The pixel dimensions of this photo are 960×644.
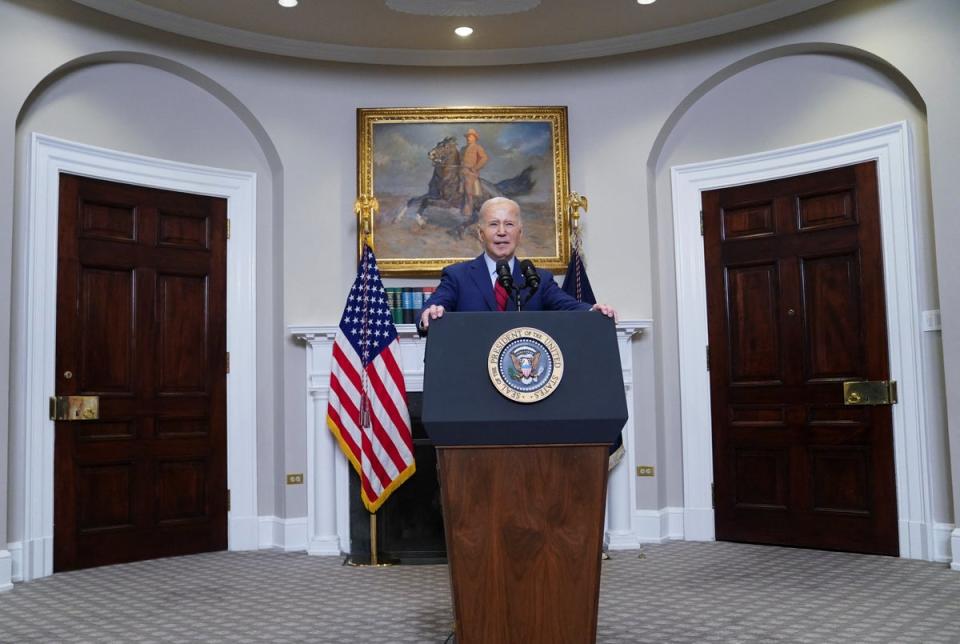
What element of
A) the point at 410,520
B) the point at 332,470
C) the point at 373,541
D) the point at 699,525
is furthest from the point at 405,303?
the point at 699,525

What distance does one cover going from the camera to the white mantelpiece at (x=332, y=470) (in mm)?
6078

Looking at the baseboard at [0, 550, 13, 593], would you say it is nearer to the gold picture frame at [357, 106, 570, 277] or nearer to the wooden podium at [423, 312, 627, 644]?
the gold picture frame at [357, 106, 570, 277]

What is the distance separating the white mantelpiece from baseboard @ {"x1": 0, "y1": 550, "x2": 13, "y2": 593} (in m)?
1.83

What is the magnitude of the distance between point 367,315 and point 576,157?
2.08m

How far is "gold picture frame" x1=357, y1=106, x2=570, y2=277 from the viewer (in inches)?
257

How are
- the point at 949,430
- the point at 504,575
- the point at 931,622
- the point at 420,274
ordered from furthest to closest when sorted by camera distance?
the point at 420,274 → the point at 949,430 → the point at 931,622 → the point at 504,575

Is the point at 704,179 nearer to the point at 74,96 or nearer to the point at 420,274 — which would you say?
the point at 420,274

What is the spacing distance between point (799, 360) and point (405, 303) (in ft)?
9.07

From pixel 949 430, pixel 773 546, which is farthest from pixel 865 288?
pixel 773 546

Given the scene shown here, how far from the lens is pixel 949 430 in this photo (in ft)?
17.1

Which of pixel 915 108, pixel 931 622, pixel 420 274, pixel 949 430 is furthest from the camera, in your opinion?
pixel 420 274

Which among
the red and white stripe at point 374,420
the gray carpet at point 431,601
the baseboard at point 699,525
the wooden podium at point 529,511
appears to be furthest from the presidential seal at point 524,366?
the baseboard at point 699,525

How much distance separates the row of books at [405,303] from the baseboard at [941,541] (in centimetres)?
360

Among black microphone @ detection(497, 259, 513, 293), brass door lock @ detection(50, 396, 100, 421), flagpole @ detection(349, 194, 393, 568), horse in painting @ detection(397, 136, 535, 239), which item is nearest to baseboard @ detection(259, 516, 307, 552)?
flagpole @ detection(349, 194, 393, 568)
